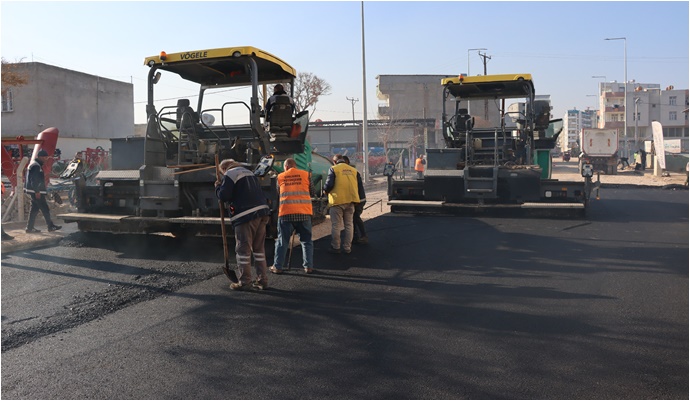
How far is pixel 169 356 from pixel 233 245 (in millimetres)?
4634

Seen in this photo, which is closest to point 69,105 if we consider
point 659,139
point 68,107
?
point 68,107

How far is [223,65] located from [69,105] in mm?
31266

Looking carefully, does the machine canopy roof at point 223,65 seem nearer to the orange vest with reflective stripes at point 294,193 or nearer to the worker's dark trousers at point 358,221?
the orange vest with reflective stripes at point 294,193

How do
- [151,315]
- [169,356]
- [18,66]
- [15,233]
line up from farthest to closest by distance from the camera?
1. [18,66]
2. [15,233]
3. [151,315]
4. [169,356]

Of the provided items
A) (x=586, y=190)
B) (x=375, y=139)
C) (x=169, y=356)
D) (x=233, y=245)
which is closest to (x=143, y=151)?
(x=233, y=245)

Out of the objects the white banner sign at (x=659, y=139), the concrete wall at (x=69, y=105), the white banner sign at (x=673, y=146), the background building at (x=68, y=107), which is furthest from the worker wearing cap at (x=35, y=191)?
the white banner sign at (x=673, y=146)

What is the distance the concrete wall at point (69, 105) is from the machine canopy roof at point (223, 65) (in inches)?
1102

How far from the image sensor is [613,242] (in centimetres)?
914

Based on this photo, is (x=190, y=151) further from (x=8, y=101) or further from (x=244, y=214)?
(x=8, y=101)

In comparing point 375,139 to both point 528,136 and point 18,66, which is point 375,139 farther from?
point 528,136

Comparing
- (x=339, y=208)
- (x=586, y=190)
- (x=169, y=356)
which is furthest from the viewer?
(x=586, y=190)

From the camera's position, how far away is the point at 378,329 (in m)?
4.91

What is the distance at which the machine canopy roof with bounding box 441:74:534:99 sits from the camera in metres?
12.5

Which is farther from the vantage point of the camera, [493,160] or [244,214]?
[493,160]
